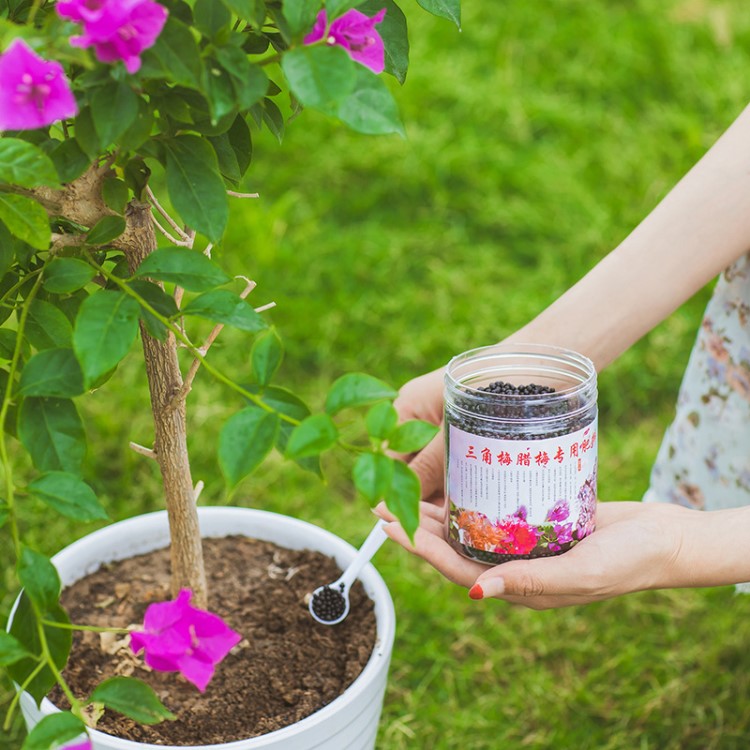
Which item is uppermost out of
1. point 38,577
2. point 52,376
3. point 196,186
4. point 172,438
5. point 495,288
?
point 196,186

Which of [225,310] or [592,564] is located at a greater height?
[225,310]

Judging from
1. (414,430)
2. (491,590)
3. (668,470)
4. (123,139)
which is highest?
(123,139)

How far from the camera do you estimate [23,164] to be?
2.30 ft

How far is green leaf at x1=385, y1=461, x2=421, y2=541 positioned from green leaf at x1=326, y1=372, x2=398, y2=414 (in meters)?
0.05

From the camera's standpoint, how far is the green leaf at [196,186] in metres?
0.77

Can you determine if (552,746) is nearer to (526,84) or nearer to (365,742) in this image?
A: (365,742)

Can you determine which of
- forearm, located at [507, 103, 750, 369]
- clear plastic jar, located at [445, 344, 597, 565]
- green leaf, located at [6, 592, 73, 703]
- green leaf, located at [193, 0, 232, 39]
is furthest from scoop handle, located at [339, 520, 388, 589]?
green leaf, located at [193, 0, 232, 39]

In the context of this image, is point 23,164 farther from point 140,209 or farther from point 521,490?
point 521,490

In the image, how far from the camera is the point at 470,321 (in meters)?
2.15

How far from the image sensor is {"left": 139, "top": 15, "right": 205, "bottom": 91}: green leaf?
663 millimetres

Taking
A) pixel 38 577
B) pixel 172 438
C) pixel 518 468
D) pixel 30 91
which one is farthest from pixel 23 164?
pixel 518 468

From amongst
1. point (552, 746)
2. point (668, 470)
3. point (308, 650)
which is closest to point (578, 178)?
point (668, 470)

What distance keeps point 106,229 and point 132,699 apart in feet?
1.19

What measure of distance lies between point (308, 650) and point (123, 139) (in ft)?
2.05
